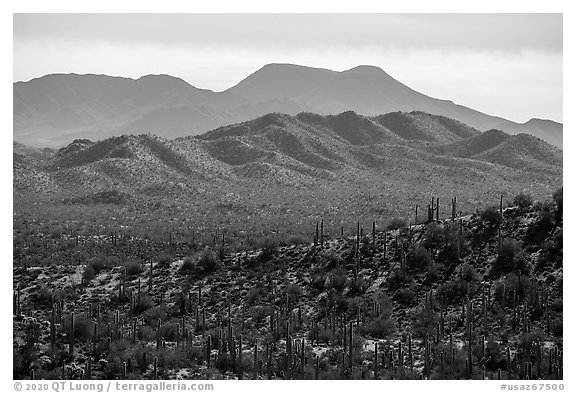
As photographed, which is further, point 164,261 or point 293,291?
point 164,261

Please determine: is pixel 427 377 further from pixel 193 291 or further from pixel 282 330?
pixel 193 291

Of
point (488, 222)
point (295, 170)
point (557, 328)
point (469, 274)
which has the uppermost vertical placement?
point (295, 170)

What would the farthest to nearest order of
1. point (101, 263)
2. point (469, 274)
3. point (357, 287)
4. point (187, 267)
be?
point (101, 263) → point (187, 267) → point (357, 287) → point (469, 274)

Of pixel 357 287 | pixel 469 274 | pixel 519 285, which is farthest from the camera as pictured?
pixel 357 287

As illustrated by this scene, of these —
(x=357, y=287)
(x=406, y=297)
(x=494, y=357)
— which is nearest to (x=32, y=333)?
(x=357, y=287)

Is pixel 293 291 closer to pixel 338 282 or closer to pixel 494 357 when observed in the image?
pixel 338 282
